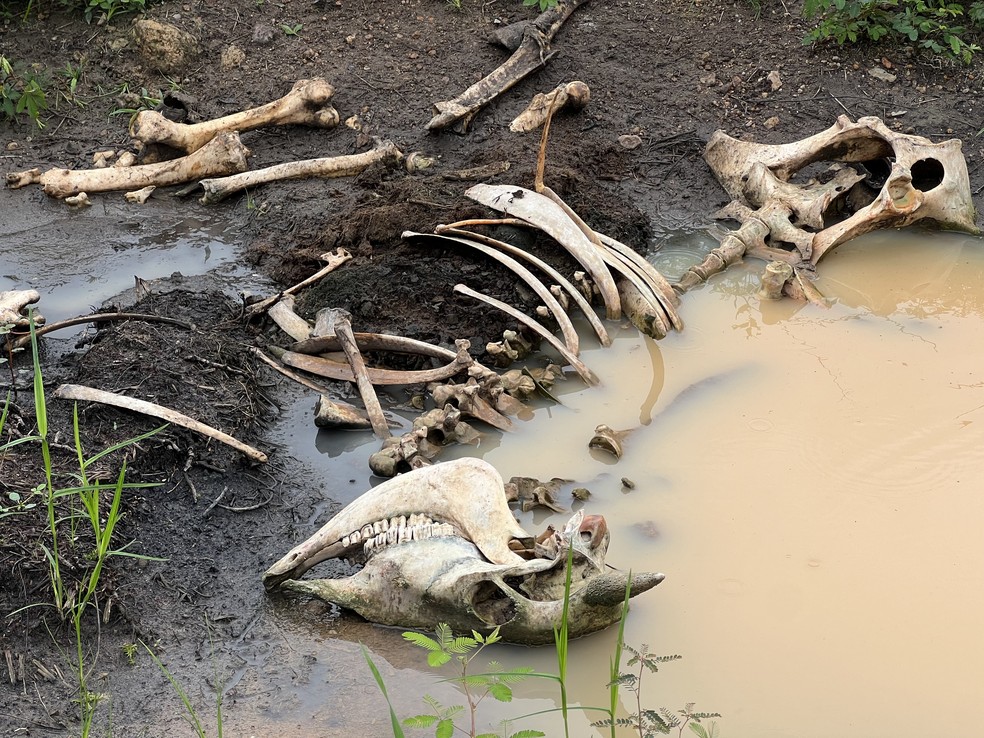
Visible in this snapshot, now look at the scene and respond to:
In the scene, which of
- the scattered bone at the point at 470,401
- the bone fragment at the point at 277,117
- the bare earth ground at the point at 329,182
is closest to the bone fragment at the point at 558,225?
the bare earth ground at the point at 329,182

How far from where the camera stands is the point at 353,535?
10.5 feet

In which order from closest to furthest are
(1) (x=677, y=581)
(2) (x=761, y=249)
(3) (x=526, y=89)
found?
(1) (x=677, y=581) < (2) (x=761, y=249) < (3) (x=526, y=89)

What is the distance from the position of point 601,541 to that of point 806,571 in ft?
2.79

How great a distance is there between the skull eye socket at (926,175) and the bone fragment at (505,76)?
2.35 m

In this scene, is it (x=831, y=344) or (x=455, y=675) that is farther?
(x=831, y=344)

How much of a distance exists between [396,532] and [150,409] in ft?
3.83

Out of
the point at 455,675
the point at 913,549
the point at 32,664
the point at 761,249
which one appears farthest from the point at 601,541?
the point at 761,249

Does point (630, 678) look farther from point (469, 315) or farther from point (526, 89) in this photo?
point (526, 89)

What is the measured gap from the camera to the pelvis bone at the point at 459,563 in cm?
290

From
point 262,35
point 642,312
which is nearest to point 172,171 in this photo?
point 262,35

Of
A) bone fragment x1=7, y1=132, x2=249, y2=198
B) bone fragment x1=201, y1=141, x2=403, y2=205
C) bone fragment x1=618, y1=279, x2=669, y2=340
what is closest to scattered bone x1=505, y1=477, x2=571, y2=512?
bone fragment x1=618, y1=279, x2=669, y2=340

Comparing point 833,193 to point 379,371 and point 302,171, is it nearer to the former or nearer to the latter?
point 379,371

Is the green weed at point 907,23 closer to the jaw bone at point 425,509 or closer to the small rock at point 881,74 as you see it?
the small rock at point 881,74

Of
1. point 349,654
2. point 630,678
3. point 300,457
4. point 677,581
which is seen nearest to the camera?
point 630,678
